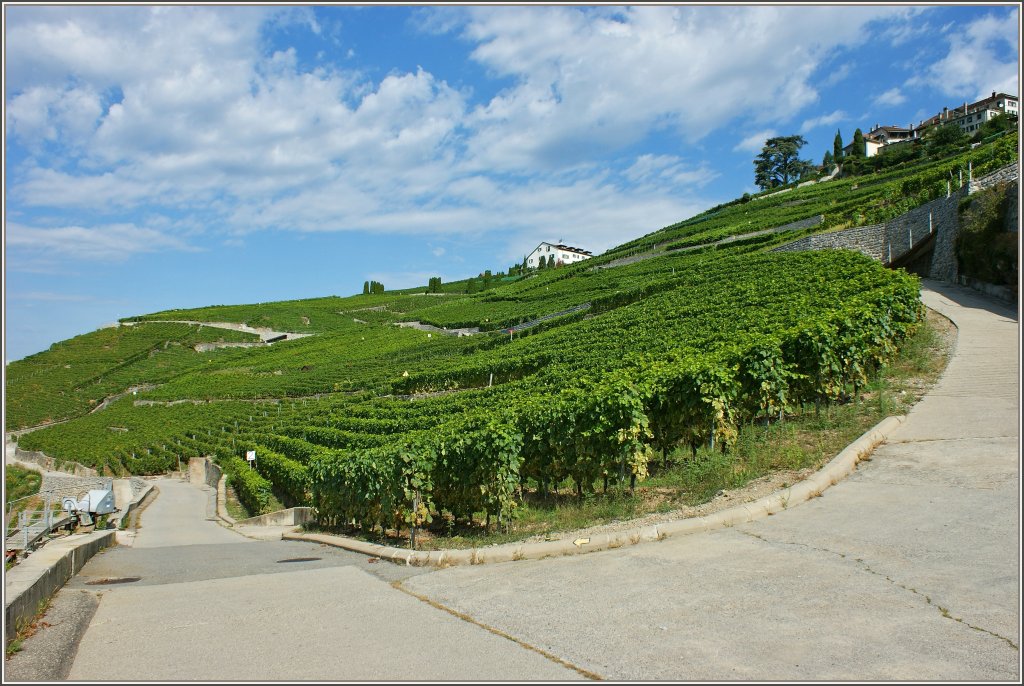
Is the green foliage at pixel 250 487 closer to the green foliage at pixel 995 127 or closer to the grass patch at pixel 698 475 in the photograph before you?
the grass patch at pixel 698 475

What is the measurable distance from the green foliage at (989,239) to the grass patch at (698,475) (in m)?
14.4

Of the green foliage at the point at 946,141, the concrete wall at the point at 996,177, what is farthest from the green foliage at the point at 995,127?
the concrete wall at the point at 996,177

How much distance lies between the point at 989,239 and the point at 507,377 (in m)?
22.9

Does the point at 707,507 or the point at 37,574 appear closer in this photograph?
the point at 37,574

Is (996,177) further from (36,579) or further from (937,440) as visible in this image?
(36,579)

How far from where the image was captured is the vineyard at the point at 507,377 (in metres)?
11.7

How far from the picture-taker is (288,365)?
65562 mm

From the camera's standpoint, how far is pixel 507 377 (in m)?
35.2

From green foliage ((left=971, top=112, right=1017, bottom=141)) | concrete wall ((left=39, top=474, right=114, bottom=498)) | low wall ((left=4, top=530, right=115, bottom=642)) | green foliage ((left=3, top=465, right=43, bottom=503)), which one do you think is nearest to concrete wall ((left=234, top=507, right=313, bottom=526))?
low wall ((left=4, top=530, right=115, bottom=642))

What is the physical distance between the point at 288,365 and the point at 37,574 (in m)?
61.0

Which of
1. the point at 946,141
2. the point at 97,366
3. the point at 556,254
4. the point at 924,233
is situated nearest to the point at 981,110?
the point at 946,141

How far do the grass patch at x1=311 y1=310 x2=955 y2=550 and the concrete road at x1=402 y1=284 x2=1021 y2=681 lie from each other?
115 centimetres

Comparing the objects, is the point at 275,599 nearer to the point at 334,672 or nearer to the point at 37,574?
the point at 37,574

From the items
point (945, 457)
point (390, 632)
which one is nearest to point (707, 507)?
point (945, 457)
